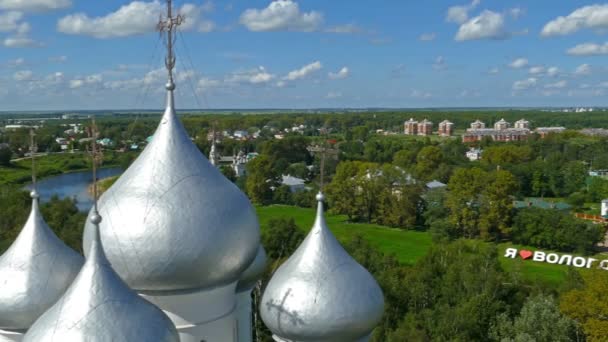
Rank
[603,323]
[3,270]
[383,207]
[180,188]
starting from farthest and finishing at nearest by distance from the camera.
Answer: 1. [383,207]
2. [603,323]
3. [3,270]
4. [180,188]

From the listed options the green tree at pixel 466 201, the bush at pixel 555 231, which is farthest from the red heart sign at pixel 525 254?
the green tree at pixel 466 201

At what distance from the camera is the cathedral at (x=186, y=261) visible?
29.3ft

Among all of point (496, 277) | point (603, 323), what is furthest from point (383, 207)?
point (603, 323)

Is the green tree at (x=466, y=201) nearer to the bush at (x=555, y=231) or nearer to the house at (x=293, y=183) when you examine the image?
the bush at (x=555, y=231)

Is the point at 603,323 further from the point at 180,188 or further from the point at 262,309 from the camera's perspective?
the point at 180,188

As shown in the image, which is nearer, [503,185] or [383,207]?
[503,185]

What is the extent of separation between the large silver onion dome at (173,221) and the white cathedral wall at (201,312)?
234 mm

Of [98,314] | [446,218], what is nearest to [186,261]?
[98,314]

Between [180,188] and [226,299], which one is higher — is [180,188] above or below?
above

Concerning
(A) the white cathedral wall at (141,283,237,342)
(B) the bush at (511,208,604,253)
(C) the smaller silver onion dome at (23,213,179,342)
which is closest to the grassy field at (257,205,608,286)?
(B) the bush at (511,208,604,253)

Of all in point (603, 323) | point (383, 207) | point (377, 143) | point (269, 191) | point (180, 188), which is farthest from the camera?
point (377, 143)

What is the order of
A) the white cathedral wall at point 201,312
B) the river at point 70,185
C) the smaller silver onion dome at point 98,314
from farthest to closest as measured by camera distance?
the river at point 70,185, the white cathedral wall at point 201,312, the smaller silver onion dome at point 98,314

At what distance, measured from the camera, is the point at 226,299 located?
10164 mm

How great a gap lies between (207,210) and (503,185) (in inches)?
1607
